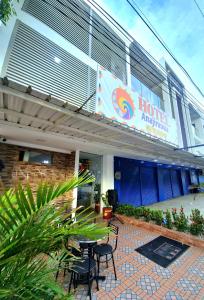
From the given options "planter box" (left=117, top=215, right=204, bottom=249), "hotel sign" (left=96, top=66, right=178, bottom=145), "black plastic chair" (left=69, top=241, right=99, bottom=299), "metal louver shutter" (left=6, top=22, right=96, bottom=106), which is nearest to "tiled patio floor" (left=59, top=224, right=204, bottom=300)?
"black plastic chair" (left=69, top=241, right=99, bottom=299)

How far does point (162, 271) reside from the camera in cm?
288

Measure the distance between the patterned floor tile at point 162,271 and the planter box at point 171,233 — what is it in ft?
5.00

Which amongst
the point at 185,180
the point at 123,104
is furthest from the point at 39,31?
the point at 185,180

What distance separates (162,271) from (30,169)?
4.89 metres

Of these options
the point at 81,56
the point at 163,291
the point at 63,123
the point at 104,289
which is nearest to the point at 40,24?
the point at 81,56

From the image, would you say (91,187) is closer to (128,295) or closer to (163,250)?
(163,250)

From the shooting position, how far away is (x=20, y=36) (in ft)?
13.6

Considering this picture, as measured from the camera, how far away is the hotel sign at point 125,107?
3.94m

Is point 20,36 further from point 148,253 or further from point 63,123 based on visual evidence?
Result: point 148,253

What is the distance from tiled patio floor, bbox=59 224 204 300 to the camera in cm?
233

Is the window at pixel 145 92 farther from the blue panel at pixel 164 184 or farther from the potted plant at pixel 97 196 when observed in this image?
the potted plant at pixel 97 196

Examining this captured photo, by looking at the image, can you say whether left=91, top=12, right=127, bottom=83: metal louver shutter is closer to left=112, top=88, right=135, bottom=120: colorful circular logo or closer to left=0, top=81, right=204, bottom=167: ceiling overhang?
left=112, top=88, right=135, bottom=120: colorful circular logo

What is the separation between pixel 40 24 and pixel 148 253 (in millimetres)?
7170

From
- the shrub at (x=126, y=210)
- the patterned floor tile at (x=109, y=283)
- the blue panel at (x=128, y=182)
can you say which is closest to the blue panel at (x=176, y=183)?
the blue panel at (x=128, y=182)
